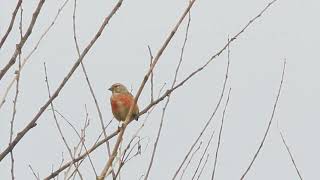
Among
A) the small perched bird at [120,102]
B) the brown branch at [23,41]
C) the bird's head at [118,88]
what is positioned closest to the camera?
the brown branch at [23,41]

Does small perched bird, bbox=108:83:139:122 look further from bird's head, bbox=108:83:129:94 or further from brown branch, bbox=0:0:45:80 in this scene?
brown branch, bbox=0:0:45:80

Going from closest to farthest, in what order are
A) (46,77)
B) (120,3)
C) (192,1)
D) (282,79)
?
1. (120,3)
2. (192,1)
3. (46,77)
4. (282,79)

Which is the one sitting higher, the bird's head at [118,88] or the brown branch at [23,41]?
the bird's head at [118,88]

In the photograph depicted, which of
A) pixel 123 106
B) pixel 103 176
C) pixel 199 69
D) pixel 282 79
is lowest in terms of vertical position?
pixel 103 176

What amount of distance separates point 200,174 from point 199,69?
1.00m

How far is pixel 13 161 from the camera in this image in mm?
2412

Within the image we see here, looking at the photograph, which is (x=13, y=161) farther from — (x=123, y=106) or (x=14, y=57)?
(x=123, y=106)

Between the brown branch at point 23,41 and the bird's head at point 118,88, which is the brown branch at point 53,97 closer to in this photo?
the brown branch at point 23,41

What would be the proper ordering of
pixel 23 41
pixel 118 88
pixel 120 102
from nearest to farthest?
pixel 23 41
pixel 120 102
pixel 118 88

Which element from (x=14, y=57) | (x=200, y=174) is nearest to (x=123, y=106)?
(x=200, y=174)

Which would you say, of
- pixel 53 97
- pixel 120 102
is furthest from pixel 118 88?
pixel 53 97

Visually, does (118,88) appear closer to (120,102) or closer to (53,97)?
(120,102)

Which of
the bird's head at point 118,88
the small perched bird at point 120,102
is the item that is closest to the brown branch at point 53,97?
the small perched bird at point 120,102

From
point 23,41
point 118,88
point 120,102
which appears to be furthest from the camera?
point 118,88
